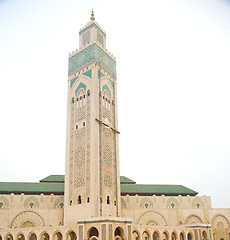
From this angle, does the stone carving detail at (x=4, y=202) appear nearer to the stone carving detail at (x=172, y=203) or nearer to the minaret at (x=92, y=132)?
the minaret at (x=92, y=132)

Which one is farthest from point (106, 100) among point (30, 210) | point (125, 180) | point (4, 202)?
point (4, 202)

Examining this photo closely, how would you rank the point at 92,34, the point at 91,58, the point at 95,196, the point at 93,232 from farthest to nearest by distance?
1. the point at 92,34
2. the point at 91,58
3. the point at 95,196
4. the point at 93,232

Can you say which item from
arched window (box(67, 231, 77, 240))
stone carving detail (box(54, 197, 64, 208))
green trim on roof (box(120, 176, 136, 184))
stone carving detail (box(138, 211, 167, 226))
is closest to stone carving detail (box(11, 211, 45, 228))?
stone carving detail (box(54, 197, 64, 208))

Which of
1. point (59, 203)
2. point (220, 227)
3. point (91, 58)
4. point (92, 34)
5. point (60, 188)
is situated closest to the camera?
point (59, 203)

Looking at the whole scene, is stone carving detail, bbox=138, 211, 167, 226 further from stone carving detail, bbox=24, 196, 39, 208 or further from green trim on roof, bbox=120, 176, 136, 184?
stone carving detail, bbox=24, 196, 39, 208

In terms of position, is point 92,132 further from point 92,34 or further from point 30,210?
point 92,34

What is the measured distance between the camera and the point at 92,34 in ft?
96.1

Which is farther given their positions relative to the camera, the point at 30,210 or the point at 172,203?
the point at 172,203

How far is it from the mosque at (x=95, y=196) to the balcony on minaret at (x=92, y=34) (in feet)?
0.34

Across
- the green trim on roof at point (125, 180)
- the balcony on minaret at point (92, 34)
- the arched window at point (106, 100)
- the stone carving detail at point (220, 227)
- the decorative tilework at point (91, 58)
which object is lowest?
the stone carving detail at point (220, 227)

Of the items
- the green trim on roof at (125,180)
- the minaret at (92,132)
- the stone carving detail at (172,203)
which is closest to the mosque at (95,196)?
the minaret at (92,132)

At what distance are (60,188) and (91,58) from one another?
525 inches

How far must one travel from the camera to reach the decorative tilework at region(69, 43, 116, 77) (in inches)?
1104

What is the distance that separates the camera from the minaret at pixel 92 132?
2356cm
